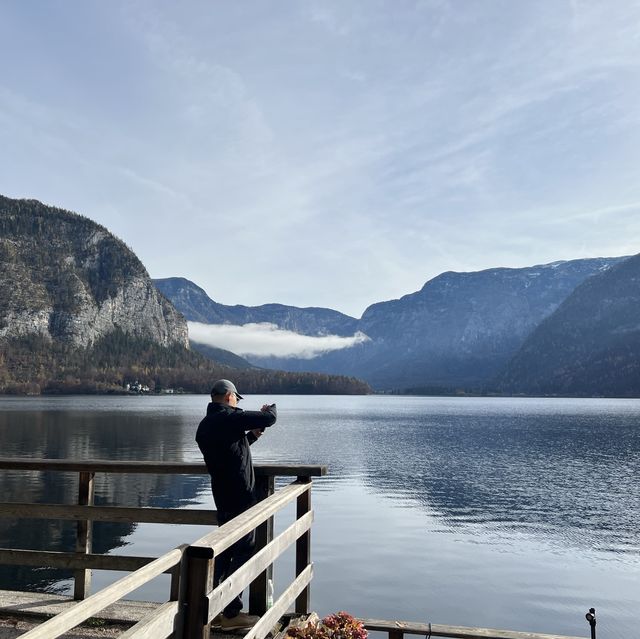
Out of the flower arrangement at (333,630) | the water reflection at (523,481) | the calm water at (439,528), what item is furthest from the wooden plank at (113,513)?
the water reflection at (523,481)

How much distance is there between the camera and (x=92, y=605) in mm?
3334

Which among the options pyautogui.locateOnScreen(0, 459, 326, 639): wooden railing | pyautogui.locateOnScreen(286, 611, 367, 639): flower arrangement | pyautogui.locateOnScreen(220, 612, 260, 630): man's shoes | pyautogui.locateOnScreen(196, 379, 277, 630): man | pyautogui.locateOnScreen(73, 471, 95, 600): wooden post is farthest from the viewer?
pyautogui.locateOnScreen(73, 471, 95, 600): wooden post

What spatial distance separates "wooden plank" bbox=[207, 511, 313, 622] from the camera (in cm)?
469

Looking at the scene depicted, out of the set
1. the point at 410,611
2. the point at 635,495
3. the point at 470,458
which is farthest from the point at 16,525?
the point at 470,458

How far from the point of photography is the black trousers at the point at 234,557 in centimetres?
771

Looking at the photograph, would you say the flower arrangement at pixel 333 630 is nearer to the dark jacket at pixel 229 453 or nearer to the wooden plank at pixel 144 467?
the dark jacket at pixel 229 453

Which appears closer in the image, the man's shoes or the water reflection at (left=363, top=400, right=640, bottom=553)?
the man's shoes

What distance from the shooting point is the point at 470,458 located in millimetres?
61562

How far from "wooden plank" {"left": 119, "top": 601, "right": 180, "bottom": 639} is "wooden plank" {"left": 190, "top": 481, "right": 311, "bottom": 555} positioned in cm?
46

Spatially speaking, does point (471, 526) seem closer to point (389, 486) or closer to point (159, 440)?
point (389, 486)

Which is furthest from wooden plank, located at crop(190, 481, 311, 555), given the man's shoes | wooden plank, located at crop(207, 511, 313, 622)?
the man's shoes

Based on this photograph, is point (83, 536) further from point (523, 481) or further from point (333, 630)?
point (523, 481)

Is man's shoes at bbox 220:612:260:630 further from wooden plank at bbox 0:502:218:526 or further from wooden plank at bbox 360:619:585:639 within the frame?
wooden plank at bbox 360:619:585:639

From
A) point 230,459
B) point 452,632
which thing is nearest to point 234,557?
point 230,459
